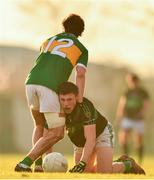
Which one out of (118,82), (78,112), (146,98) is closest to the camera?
(78,112)

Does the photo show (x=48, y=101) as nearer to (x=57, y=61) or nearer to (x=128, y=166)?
(x=57, y=61)

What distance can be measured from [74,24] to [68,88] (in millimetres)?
1068

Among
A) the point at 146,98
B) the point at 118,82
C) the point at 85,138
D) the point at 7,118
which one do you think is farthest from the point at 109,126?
the point at 118,82

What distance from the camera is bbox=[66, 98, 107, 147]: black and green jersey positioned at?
12.5m

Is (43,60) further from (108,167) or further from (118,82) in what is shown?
(118,82)

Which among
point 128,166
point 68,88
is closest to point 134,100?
point 128,166

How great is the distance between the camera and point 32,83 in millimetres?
12695

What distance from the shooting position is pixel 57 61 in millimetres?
12695

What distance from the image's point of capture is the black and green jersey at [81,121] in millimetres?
12500

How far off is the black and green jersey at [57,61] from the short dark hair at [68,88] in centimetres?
21

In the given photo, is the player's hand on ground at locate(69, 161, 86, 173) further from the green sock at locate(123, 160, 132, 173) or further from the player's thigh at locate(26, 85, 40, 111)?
the player's thigh at locate(26, 85, 40, 111)

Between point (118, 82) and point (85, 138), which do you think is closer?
point (85, 138)

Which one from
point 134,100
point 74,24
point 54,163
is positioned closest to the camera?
point 54,163

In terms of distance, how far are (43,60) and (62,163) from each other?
1.33 m
